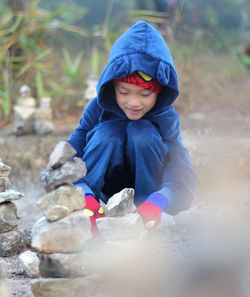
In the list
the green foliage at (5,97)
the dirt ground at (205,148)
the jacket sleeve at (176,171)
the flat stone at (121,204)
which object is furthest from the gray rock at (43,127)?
the flat stone at (121,204)

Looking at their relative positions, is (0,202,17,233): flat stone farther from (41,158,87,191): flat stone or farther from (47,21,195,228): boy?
(41,158,87,191): flat stone

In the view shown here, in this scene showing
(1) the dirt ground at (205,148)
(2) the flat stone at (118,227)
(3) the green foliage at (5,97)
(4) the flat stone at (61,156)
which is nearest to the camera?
(4) the flat stone at (61,156)

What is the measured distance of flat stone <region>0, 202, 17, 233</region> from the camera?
2.26 metres

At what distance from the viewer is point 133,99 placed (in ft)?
7.63

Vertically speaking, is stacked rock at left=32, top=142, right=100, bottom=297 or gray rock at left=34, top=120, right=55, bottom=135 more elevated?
stacked rock at left=32, top=142, right=100, bottom=297

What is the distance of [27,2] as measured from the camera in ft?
17.4

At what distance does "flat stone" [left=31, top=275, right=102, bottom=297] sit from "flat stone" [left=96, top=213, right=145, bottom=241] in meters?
0.15

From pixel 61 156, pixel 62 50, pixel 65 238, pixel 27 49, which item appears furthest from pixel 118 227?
pixel 62 50

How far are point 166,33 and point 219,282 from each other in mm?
4034

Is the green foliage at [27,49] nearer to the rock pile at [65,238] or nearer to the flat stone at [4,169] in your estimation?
the flat stone at [4,169]

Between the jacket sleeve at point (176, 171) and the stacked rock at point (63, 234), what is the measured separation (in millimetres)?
714

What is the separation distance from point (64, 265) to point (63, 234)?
0.10 metres

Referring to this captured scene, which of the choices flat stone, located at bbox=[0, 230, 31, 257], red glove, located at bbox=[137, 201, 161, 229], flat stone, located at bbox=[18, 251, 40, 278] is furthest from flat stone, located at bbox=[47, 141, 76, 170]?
flat stone, located at bbox=[0, 230, 31, 257]

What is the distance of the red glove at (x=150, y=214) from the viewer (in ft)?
Answer: 7.25
